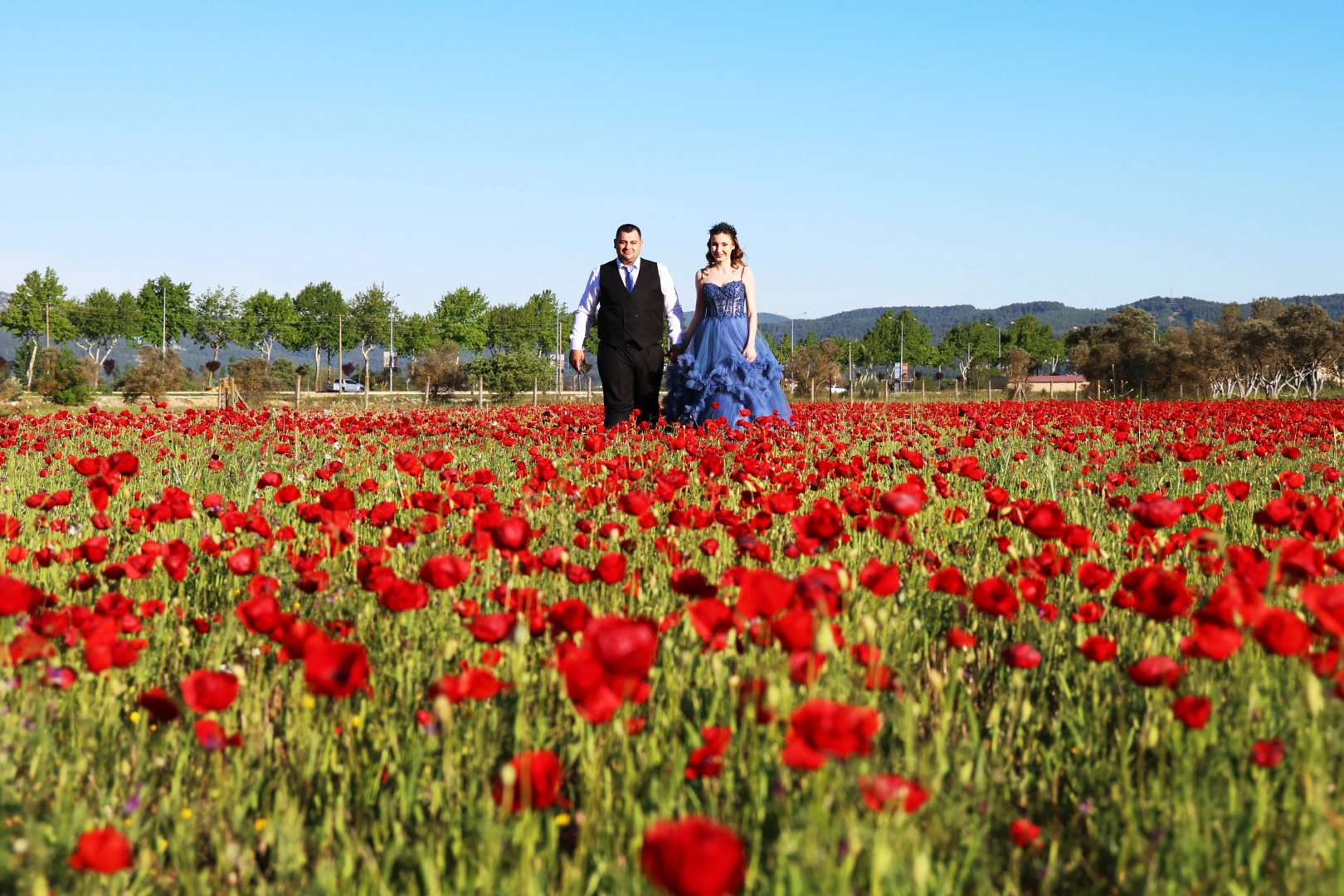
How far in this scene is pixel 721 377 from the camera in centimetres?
989

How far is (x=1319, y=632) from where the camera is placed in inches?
77.0

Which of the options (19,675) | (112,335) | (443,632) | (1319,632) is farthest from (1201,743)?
(112,335)

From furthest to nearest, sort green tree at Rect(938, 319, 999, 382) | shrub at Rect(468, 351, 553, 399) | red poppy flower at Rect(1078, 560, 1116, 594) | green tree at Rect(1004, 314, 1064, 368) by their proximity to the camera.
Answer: green tree at Rect(1004, 314, 1064, 368) < green tree at Rect(938, 319, 999, 382) < shrub at Rect(468, 351, 553, 399) < red poppy flower at Rect(1078, 560, 1116, 594)

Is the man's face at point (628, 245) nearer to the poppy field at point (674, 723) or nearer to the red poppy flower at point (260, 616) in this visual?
the poppy field at point (674, 723)

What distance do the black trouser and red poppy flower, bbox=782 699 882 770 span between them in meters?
7.88

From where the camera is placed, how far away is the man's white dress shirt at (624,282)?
29.9 feet

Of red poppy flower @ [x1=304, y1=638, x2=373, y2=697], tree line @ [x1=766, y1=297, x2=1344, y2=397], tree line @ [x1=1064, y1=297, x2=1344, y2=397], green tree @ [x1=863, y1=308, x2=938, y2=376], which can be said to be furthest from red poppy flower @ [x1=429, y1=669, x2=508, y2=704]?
green tree @ [x1=863, y1=308, x2=938, y2=376]

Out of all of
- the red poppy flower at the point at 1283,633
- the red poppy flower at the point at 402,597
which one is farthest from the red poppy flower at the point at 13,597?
the red poppy flower at the point at 1283,633

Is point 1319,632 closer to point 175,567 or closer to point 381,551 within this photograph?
point 381,551

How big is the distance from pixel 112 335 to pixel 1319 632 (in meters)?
96.0

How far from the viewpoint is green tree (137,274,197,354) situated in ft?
275

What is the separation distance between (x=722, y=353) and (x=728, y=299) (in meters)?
0.56

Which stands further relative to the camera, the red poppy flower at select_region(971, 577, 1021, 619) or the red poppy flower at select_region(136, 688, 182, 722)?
the red poppy flower at select_region(971, 577, 1021, 619)

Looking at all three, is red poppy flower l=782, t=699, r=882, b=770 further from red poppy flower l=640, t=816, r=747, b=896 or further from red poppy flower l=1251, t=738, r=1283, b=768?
red poppy flower l=1251, t=738, r=1283, b=768
